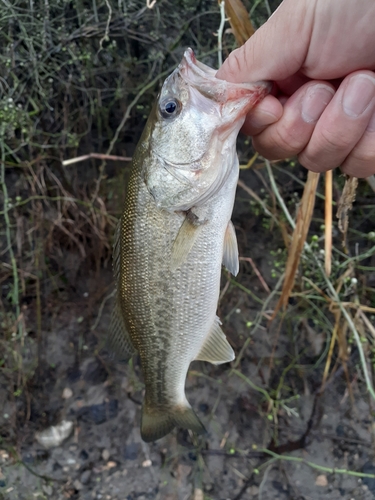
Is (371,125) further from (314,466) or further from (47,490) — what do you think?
(47,490)

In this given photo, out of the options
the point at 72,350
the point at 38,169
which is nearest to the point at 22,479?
the point at 72,350

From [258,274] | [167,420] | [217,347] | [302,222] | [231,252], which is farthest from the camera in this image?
[258,274]

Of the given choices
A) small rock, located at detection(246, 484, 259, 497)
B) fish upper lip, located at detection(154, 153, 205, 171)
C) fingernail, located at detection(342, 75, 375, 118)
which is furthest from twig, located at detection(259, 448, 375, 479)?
fingernail, located at detection(342, 75, 375, 118)

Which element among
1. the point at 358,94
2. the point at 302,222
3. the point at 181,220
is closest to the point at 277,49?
the point at 358,94

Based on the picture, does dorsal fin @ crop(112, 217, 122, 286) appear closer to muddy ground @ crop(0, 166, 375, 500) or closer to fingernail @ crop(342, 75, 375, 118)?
fingernail @ crop(342, 75, 375, 118)

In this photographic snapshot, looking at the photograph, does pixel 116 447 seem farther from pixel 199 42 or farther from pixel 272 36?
pixel 199 42

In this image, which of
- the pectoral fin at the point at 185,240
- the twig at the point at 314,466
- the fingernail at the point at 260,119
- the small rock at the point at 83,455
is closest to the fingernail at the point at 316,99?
the fingernail at the point at 260,119
